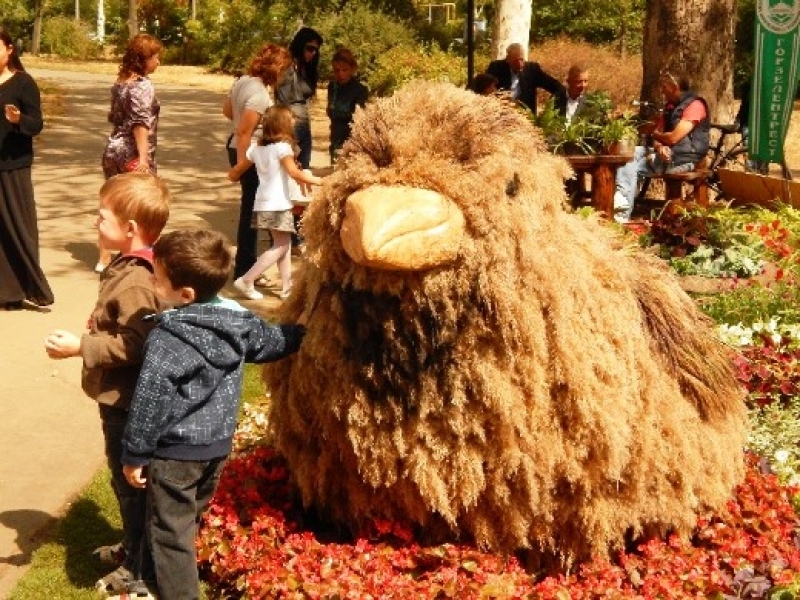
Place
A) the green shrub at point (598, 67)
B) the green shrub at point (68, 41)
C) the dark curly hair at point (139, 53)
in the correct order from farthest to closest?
the green shrub at point (68, 41) → the green shrub at point (598, 67) → the dark curly hair at point (139, 53)

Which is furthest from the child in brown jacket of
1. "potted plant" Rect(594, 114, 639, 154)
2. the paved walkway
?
"potted plant" Rect(594, 114, 639, 154)

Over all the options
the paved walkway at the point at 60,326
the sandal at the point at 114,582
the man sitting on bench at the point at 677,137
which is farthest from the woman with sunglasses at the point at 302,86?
the sandal at the point at 114,582

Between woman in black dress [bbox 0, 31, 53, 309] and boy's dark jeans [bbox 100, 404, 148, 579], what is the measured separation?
373cm

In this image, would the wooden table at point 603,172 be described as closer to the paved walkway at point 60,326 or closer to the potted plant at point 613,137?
the potted plant at point 613,137

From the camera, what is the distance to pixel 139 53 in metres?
7.90

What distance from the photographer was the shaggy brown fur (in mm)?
3367

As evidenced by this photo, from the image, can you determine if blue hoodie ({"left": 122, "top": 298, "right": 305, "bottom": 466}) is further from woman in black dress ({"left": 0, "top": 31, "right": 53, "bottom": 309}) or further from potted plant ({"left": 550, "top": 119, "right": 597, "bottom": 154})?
potted plant ({"left": 550, "top": 119, "right": 597, "bottom": 154})

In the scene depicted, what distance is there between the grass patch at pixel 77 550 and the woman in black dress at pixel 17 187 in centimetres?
280

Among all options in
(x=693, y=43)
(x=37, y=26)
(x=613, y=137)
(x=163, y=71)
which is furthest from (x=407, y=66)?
(x=37, y=26)

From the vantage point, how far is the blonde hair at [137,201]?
390 centimetres

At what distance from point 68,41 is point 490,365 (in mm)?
46763

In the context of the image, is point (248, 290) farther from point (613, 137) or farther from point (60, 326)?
point (613, 137)

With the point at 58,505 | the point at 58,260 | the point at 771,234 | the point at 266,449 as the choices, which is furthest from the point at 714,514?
the point at 58,260

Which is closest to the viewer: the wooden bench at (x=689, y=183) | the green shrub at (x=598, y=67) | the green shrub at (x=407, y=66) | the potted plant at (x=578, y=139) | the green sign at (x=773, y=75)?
the potted plant at (x=578, y=139)
